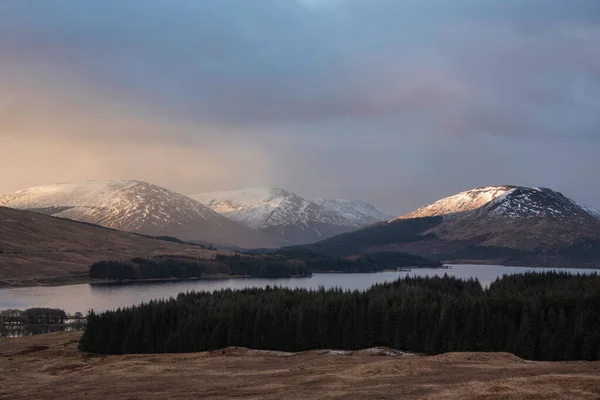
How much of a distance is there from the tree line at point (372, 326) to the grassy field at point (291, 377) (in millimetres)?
11745

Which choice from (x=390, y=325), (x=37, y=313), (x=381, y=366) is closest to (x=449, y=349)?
(x=390, y=325)

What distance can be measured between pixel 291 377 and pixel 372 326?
138 feet

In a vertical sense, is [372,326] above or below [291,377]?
above

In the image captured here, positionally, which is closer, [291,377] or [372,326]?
[291,377]

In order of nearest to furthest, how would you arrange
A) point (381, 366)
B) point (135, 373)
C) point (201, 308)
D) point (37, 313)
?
1. point (381, 366)
2. point (135, 373)
3. point (201, 308)
4. point (37, 313)

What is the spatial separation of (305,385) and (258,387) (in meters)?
3.72

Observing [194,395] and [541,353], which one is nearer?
[194,395]

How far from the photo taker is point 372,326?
99562mm

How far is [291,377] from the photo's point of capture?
59.3 meters

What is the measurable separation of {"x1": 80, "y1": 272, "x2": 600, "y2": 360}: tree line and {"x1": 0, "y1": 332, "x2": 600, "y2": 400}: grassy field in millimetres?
11745

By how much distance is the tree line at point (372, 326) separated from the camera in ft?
293

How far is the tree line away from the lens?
89438 mm

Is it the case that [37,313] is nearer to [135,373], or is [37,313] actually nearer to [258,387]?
[135,373]

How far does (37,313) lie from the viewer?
150 meters
